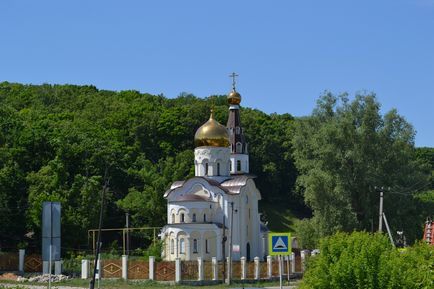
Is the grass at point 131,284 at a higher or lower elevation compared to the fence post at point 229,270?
lower

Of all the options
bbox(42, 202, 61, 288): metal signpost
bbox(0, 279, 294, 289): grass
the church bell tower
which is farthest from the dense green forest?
bbox(42, 202, 61, 288): metal signpost

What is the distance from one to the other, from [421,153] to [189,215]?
62189 millimetres

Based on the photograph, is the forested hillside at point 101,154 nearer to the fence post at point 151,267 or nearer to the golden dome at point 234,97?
the fence post at point 151,267

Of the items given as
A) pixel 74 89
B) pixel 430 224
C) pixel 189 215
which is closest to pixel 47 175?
pixel 189 215

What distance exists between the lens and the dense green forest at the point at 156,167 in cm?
5275

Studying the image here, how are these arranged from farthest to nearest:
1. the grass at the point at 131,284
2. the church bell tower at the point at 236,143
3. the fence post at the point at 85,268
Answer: the church bell tower at the point at 236,143, the fence post at the point at 85,268, the grass at the point at 131,284

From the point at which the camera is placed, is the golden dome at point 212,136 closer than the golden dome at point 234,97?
Yes

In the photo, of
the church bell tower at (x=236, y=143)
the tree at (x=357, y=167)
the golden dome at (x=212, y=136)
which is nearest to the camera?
the tree at (x=357, y=167)

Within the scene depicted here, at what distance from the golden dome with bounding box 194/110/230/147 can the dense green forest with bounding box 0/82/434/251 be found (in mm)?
5054

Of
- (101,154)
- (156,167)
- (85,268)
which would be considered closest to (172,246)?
(85,268)

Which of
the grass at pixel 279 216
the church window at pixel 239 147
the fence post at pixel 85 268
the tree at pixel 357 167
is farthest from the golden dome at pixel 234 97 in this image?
the fence post at pixel 85 268

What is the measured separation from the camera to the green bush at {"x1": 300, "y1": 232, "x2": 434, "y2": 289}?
1928 centimetres

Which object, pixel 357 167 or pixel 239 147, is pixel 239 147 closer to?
pixel 239 147

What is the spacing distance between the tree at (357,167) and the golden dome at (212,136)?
7.27m
